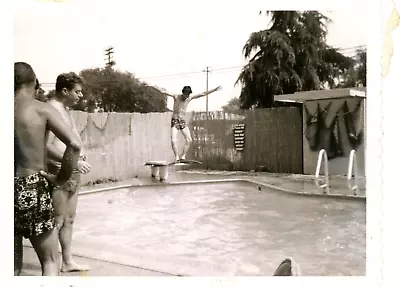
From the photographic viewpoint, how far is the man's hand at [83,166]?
1.22m

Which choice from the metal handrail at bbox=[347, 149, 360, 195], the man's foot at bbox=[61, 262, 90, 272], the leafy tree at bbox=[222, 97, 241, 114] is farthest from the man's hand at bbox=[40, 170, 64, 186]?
the metal handrail at bbox=[347, 149, 360, 195]

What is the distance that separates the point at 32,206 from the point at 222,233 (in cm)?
55

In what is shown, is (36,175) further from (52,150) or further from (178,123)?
(178,123)

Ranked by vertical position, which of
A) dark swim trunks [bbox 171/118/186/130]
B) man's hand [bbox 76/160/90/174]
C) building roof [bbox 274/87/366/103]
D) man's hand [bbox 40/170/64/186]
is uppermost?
building roof [bbox 274/87/366/103]

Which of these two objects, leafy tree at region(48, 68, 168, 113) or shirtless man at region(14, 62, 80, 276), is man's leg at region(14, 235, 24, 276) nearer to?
shirtless man at region(14, 62, 80, 276)

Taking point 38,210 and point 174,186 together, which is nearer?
point 38,210

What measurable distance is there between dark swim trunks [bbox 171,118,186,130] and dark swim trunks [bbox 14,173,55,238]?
396 mm

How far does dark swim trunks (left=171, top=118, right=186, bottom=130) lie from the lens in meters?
1.29

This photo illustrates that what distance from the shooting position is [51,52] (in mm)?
1230

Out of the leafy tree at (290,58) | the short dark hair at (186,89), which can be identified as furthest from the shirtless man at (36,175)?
the leafy tree at (290,58)

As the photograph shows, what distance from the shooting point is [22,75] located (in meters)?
1.23

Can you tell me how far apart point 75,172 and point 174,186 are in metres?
0.30
